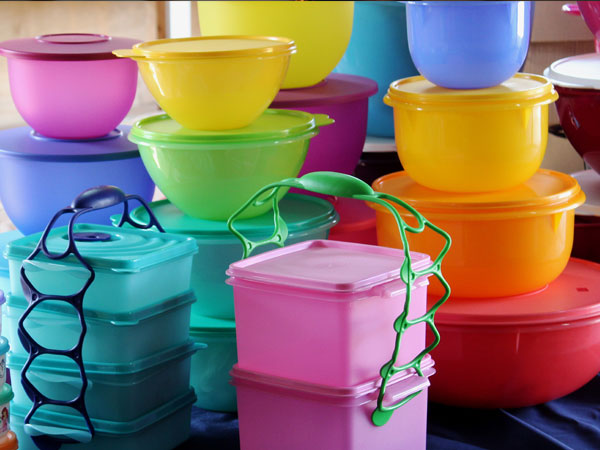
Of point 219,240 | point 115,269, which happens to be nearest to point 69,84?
point 219,240

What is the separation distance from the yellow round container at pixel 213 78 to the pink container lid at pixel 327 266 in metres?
0.27

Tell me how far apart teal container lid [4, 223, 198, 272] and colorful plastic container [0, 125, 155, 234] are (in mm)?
281

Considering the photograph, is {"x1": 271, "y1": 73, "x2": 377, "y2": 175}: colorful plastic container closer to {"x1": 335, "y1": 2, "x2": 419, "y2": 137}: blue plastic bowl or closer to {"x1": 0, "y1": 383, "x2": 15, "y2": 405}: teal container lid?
{"x1": 335, "y1": 2, "x2": 419, "y2": 137}: blue plastic bowl

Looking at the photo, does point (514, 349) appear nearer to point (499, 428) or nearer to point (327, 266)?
point (499, 428)

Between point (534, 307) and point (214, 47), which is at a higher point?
point (214, 47)

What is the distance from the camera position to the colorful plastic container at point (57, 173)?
1.40 m

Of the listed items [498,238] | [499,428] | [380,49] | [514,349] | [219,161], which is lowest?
[499,428]

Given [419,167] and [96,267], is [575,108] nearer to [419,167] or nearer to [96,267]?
[419,167]

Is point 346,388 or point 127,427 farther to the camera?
point 127,427

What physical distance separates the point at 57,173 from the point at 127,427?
53 centimetres

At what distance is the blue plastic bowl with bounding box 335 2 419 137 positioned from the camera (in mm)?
1711

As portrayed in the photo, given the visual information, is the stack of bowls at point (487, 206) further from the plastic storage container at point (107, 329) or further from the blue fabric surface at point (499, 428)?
the plastic storage container at point (107, 329)

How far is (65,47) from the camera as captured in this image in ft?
4.69

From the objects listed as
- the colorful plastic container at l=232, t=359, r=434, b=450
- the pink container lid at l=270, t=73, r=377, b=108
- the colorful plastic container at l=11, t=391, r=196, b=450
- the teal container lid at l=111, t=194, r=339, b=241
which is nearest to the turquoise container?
the colorful plastic container at l=11, t=391, r=196, b=450
